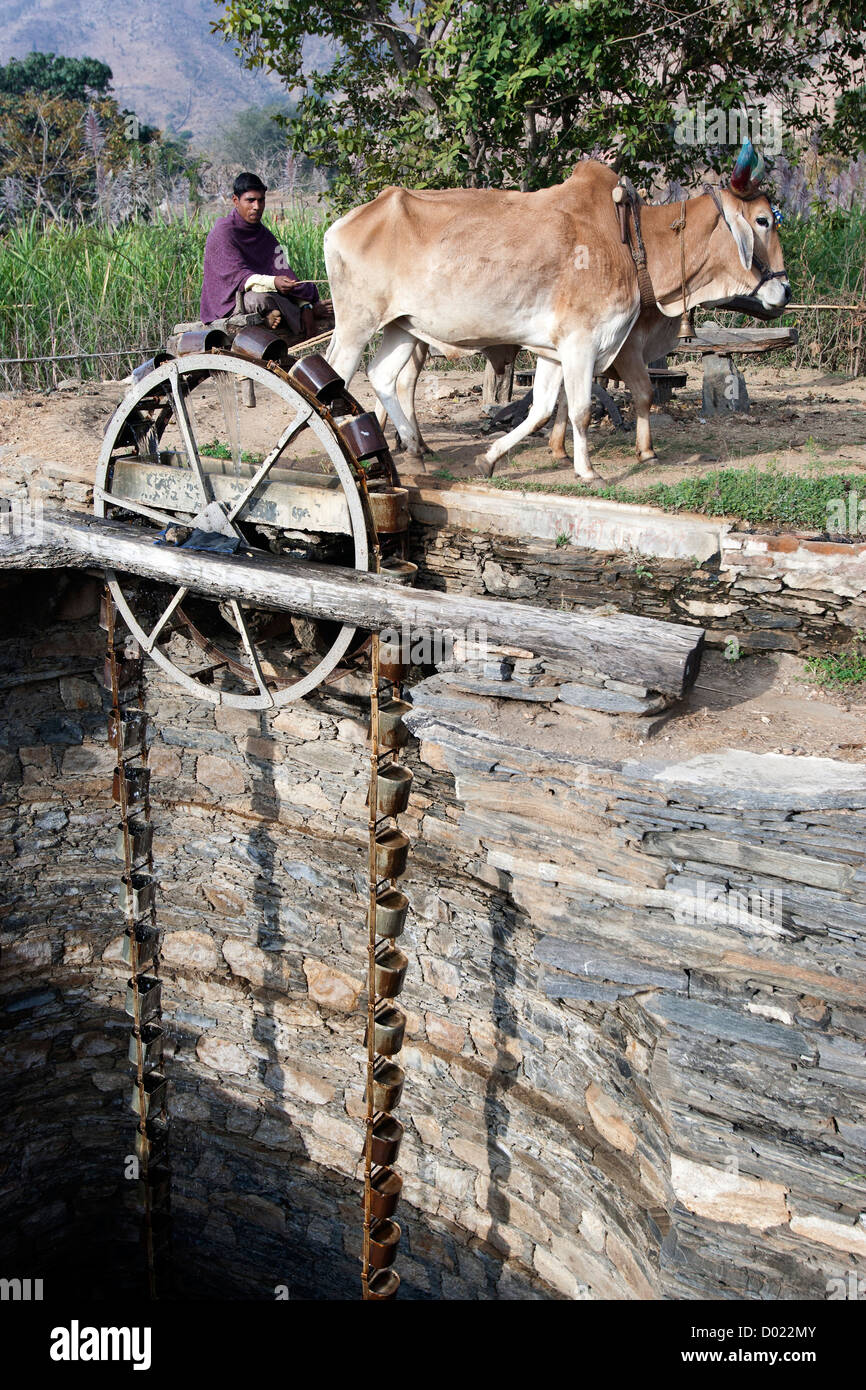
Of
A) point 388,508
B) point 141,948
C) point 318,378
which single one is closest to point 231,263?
point 318,378

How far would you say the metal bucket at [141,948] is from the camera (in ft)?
22.2

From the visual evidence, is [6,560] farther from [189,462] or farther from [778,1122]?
[778,1122]

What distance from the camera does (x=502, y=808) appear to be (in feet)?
14.7

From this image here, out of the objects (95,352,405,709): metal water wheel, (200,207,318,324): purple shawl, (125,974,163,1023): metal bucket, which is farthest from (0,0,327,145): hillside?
(125,974,163,1023): metal bucket

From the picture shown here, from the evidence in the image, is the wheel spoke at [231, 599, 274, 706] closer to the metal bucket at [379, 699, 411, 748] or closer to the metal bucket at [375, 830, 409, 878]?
the metal bucket at [379, 699, 411, 748]

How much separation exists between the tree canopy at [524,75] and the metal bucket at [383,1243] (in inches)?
244

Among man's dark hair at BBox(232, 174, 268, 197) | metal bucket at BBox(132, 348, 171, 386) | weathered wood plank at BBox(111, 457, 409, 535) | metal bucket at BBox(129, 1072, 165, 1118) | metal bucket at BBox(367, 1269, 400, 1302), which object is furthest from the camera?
metal bucket at BBox(129, 1072, 165, 1118)

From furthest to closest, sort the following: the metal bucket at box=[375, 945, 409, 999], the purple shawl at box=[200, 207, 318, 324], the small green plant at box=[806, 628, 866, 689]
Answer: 1. the purple shawl at box=[200, 207, 318, 324]
2. the metal bucket at box=[375, 945, 409, 999]
3. the small green plant at box=[806, 628, 866, 689]

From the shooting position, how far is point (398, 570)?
5098mm

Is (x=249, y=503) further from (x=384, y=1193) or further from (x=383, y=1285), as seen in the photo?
(x=383, y=1285)

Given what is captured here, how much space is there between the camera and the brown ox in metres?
5.42

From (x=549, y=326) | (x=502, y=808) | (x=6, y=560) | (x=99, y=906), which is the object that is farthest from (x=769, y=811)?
(x=99, y=906)

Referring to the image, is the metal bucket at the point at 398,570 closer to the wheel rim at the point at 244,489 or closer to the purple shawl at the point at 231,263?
the wheel rim at the point at 244,489

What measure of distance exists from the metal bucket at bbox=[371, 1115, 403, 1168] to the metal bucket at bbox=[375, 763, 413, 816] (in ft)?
5.87
